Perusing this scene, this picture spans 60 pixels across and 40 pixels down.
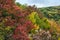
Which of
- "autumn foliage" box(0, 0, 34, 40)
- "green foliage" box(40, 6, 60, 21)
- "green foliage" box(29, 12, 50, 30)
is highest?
"autumn foliage" box(0, 0, 34, 40)

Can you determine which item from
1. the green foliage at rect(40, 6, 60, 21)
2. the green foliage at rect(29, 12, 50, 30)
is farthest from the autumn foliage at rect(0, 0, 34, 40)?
the green foliage at rect(40, 6, 60, 21)

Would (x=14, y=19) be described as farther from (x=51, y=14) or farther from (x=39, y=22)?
(x=51, y=14)

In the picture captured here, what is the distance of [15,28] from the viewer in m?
36.2

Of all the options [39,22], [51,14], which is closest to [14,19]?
[39,22]

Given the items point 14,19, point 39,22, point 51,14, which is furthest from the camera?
point 51,14

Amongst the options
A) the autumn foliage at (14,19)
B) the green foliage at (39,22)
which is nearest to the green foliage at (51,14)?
the green foliage at (39,22)

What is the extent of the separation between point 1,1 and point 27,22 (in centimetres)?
420

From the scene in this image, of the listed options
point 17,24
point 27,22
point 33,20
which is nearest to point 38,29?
point 33,20

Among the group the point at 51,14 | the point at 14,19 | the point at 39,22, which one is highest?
the point at 14,19

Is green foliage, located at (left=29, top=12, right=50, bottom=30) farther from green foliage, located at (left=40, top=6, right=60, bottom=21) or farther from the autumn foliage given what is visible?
green foliage, located at (left=40, top=6, right=60, bottom=21)

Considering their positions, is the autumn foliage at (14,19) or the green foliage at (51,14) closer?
the autumn foliage at (14,19)

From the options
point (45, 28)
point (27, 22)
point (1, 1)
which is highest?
point (1, 1)

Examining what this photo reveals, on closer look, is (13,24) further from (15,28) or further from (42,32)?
(42,32)

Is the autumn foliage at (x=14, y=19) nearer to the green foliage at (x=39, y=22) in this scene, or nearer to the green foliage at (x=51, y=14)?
the green foliage at (x=39, y=22)
